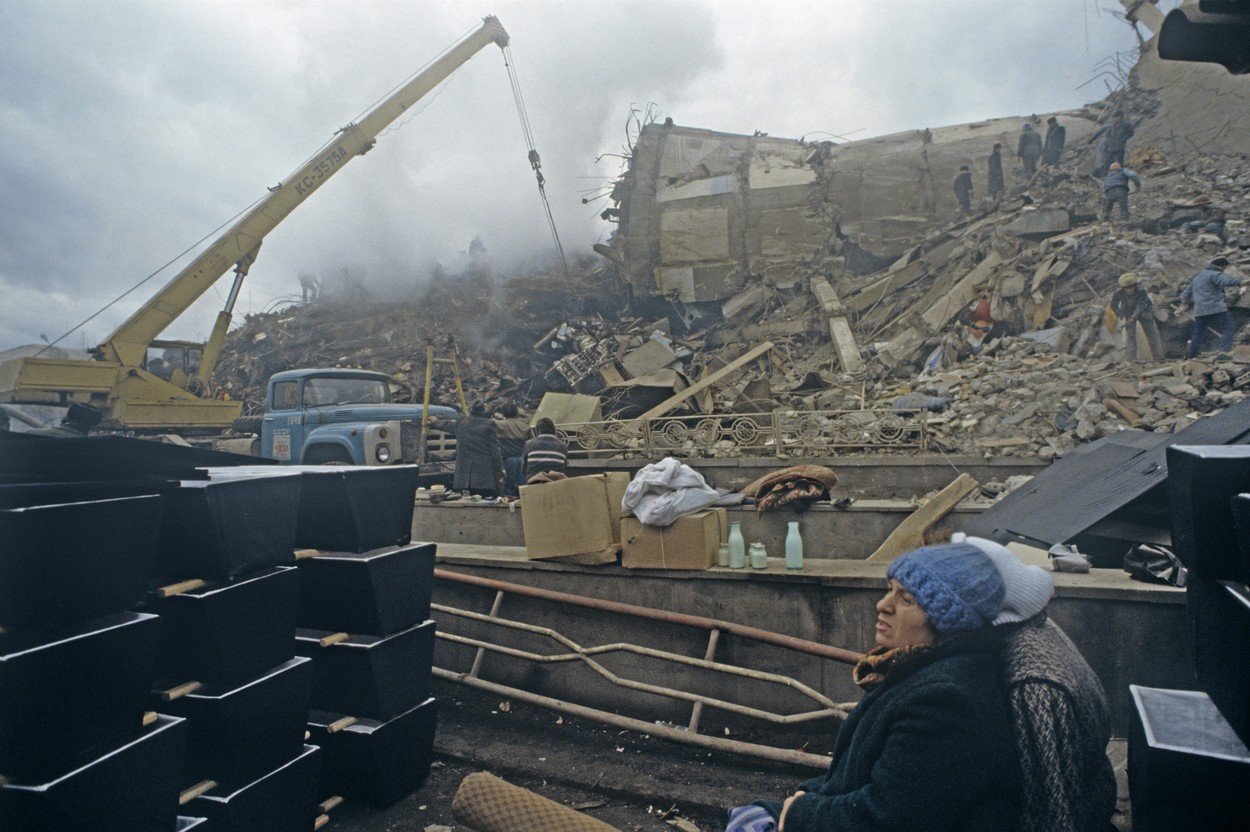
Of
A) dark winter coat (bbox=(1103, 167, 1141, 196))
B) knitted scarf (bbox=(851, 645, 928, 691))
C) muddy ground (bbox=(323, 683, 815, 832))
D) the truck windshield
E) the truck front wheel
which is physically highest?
dark winter coat (bbox=(1103, 167, 1141, 196))

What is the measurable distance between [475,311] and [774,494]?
2316cm

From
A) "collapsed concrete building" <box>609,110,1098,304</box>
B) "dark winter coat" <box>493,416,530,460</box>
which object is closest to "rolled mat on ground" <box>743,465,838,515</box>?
"dark winter coat" <box>493,416,530,460</box>

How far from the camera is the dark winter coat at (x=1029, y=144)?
1906 cm

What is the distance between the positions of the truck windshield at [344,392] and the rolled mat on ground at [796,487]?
24.5 feet

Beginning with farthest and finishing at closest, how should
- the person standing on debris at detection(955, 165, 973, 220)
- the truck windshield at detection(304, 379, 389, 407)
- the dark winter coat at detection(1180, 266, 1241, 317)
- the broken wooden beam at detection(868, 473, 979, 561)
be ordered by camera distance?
the person standing on debris at detection(955, 165, 973, 220)
the truck windshield at detection(304, 379, 389, 407)
the dark winter coat at detection(1180, 266, 1241, 317)
the broken wooden beam at detection(868, 473, 979, 561)

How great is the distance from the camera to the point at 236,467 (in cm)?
354

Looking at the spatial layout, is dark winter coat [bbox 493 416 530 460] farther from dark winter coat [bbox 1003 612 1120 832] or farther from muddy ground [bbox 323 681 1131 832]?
dark winter coat [bbox 1003 612 1120 832]

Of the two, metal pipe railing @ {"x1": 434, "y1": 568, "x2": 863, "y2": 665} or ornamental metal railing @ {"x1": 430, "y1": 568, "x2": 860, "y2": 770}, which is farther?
metal pipe railing @ {"x1": 434, "y1": 568, "x2": 863, "y2": 665}

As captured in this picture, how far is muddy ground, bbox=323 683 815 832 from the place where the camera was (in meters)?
3.78

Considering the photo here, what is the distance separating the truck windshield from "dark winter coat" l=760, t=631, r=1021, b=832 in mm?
10422

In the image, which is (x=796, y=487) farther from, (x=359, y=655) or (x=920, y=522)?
(x=359, y=655)

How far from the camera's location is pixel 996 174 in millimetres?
19250

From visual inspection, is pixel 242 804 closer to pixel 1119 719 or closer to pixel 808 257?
pixel 1119 719

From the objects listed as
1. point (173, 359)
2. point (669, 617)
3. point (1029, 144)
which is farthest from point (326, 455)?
point (1029, 144)
